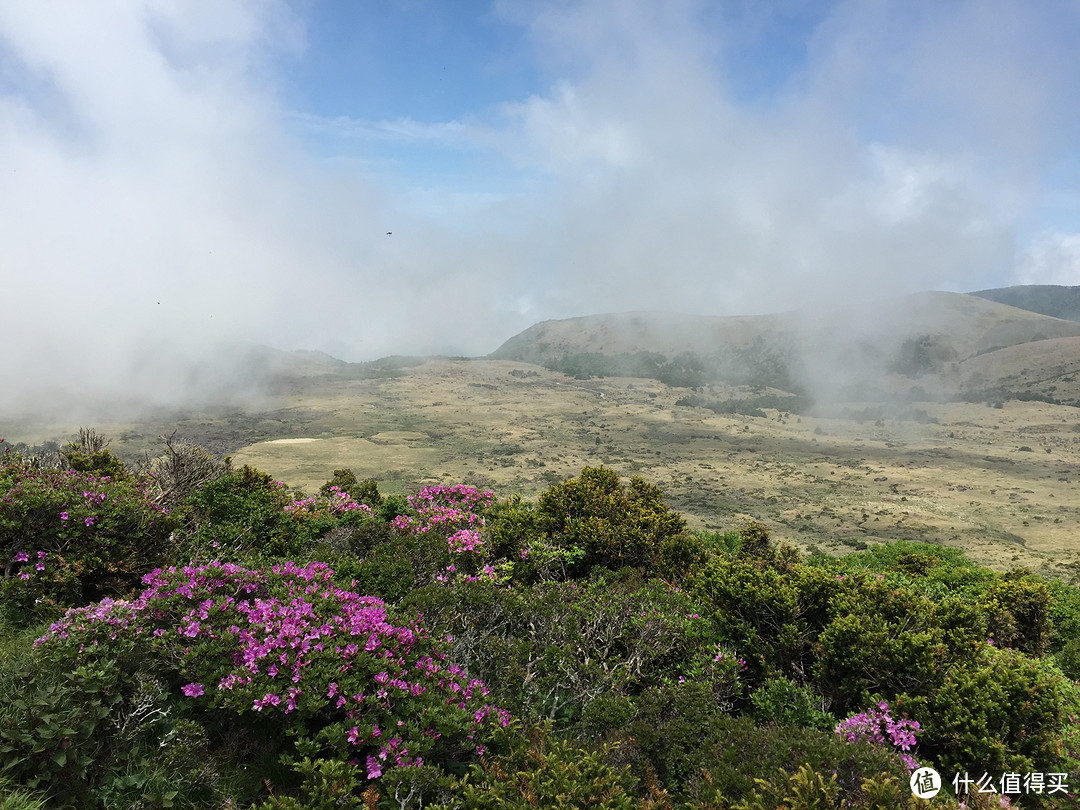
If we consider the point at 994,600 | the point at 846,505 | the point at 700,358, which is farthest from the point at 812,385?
the point at 994,600

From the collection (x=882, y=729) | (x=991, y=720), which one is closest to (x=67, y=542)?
(x=882, y=729)

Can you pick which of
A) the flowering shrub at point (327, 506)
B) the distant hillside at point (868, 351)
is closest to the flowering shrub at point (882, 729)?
the flowering shrub at point (327, 506)

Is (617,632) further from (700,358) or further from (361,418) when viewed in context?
(700,358)

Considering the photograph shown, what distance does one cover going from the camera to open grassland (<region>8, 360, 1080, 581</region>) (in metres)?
44.6

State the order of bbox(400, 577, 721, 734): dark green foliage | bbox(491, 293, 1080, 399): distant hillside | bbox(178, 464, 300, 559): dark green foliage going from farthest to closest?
bbox(491, 293, 1080, 399): distant hillside < bbox(178, 464, 300, 559): dark green foliage < bbox(400, 577, 721, 734): dark green foliage

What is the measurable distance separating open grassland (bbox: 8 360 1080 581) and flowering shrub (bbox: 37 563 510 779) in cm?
3631

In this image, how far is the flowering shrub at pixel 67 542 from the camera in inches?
282

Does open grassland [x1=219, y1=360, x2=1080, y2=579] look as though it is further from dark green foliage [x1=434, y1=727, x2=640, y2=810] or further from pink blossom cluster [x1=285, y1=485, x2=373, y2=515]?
dark green foliage [x1=434, y1=727, x2=640, y2=810]

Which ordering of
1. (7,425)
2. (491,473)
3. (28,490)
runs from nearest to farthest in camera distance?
1. (28,490)
2. (491,473)
3. (7,425)

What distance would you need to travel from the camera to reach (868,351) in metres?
168

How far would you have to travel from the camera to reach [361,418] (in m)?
100

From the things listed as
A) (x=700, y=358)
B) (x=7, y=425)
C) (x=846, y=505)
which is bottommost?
(x=846, y=505)

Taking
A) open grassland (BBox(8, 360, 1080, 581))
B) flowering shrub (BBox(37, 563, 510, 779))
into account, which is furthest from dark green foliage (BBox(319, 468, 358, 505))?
open grassland (BBox(8, 360, 1080, 581))

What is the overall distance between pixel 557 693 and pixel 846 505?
52504mm
